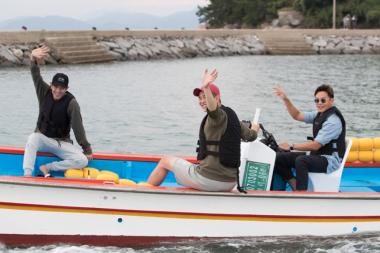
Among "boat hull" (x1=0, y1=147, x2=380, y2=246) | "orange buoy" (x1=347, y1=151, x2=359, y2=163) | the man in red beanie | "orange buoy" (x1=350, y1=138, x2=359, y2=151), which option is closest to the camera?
the man in red beanie

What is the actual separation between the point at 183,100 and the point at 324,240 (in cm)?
1747

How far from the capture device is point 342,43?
54.8 metres

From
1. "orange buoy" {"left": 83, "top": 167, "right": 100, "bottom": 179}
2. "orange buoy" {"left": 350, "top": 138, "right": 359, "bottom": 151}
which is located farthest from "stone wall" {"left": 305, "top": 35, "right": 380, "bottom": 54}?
"orange buoy" {"left": 83, "top": 167, "right": 100, "bottom": 179}

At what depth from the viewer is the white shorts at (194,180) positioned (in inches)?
303

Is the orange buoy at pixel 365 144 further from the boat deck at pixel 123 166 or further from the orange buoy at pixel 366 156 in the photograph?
the boat deck at pixel 123 166

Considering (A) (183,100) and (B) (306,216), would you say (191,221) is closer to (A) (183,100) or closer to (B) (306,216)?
(B) (306,216)

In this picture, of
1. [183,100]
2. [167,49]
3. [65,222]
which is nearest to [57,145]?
[65,222]

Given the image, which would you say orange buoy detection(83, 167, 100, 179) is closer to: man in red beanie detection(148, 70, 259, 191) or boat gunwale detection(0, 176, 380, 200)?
boat gunwale detection(0, 176, 380, 200)

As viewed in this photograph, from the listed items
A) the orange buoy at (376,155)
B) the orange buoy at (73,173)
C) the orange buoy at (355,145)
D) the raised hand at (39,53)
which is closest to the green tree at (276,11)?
the orange buoy at (376,155)

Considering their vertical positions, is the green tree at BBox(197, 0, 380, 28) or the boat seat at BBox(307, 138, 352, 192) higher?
the green tree at BBox(197, 0, 380, 28)

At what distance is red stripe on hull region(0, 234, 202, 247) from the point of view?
7.87 metres

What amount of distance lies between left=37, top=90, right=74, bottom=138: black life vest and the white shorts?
1659 mm

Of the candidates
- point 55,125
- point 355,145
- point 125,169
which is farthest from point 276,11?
point 55,125

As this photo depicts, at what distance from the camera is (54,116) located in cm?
856
